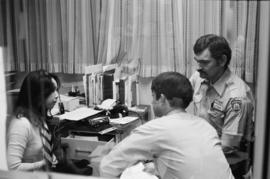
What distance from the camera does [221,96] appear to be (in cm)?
147

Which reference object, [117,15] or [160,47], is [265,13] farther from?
[117,15]

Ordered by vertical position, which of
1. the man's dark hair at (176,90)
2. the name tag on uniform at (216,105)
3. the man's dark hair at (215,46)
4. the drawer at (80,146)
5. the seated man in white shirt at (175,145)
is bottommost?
the drawer at (80,146)

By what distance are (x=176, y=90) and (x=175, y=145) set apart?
23 cm

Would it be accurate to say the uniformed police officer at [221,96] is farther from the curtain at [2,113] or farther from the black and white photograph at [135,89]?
the curtain at [2,113]

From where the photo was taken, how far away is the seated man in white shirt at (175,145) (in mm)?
1269

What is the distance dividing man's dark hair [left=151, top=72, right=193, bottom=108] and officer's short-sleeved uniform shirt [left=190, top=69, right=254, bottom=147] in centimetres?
8

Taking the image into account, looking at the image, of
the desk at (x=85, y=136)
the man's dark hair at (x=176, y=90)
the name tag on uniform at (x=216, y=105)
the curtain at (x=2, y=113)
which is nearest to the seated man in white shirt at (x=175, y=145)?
the man's dark hair at (x=176, y=90)

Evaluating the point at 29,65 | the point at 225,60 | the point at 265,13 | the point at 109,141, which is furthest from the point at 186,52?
the point at 265,13

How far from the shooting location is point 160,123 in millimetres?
1300

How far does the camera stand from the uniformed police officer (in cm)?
133

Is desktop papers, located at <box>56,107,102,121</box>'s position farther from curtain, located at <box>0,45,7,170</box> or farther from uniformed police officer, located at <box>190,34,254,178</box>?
uniformed police officer, located at <box>190,34,254,178</box>

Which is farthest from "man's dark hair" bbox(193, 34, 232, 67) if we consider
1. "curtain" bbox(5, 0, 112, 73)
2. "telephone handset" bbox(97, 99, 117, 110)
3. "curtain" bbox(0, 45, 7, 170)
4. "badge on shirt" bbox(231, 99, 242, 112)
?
"curtain" bbox(0, 45, 7, 170)

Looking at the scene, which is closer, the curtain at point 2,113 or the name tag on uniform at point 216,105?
the curtain at point 2,113

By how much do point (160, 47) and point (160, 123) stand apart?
2.32 ft
